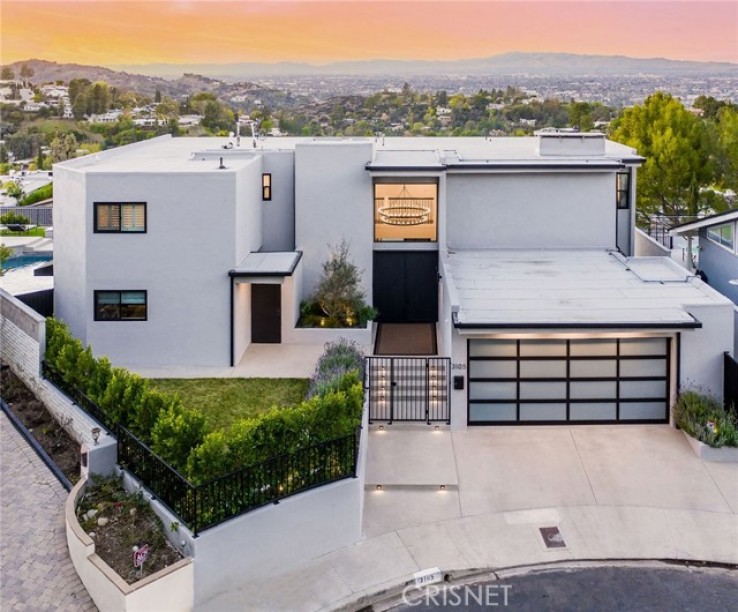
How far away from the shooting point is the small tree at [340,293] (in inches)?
898

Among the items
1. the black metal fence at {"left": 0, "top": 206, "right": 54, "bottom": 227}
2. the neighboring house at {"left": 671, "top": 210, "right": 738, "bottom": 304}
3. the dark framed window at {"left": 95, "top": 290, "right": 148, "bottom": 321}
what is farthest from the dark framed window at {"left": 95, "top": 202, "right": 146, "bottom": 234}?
the black metal fence at {"left": 0, "top": 206, "right": 54, "bottom": 227}

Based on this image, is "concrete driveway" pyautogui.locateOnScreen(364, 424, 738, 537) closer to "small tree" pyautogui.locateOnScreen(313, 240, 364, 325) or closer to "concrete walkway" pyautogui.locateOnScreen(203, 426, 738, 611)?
"concrete walkway" pyautogui.locateOnScreen(203, 426, 738, 611)

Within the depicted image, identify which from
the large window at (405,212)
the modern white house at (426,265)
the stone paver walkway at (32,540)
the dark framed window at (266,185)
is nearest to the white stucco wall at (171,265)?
the modern white house at (426,265)

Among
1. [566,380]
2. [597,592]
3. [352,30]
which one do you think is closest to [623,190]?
[566,380]

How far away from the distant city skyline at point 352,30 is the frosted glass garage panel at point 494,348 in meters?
68.2

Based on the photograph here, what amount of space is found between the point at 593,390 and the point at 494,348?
2.52 metres

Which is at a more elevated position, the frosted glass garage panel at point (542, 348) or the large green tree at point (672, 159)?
the large green tree at point (672, 159)

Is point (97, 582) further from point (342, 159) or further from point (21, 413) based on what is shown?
point (342, 159)

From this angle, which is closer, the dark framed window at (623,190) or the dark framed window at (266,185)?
the dark framed window at (266,185)

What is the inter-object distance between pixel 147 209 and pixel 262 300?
445 centimetres

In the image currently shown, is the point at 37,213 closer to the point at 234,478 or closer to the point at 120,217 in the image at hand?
the point at 120,217

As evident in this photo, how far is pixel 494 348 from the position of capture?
17.0 m

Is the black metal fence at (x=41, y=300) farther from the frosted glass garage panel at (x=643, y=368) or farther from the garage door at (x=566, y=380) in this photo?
the frosted glass garage panel at (x=643, y=368)

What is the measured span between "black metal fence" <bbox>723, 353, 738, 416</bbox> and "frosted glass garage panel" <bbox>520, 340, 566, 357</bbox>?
359 centimetres
